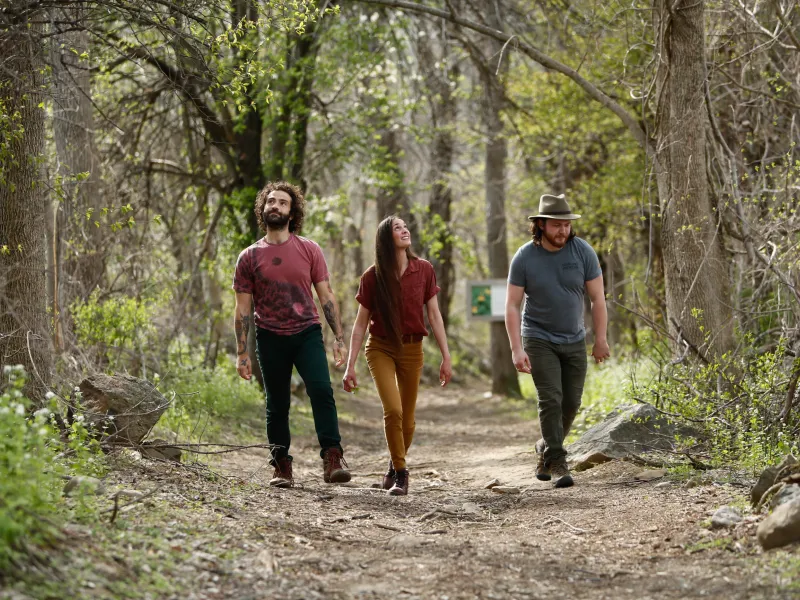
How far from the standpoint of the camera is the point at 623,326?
20.0 metres

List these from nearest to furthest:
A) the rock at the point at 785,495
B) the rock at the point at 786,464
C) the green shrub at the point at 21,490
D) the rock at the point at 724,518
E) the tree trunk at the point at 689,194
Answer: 1. the green shrub at the point at 21,490
2. the rock at the point at 785,495
3. the rock at the point at 724,518
4. the rock at the point at 786,464
5. the tree trunk at the point at 689,194

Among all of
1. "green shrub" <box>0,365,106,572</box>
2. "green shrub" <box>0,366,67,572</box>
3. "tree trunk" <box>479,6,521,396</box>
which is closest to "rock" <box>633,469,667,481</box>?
"green shrub" <box>0,365,106,572</box>

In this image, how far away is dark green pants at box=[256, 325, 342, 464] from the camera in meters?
7.15

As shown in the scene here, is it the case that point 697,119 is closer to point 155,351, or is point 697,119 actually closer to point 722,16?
point 722,16

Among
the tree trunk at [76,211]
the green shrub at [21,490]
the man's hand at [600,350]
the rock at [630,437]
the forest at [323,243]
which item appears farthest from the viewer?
the tree trunk at [76,211]

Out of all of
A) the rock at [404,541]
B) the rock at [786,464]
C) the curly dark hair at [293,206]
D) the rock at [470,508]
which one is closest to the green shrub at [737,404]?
the rock at [786,464]

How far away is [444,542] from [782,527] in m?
1.77

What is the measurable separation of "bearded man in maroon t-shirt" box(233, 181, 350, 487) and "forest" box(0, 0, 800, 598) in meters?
0.45

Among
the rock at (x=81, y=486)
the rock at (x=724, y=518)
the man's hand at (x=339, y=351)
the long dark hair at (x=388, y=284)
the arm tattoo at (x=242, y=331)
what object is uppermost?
the long dark hair at (x=388, y=284)

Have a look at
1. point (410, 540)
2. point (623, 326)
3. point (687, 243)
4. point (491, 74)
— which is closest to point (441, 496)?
point (410, 540)

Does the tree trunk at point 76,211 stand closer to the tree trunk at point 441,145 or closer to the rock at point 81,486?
the rock at point 81,486

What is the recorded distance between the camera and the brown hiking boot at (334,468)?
7.18 m

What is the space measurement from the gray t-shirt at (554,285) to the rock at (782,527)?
112 inches

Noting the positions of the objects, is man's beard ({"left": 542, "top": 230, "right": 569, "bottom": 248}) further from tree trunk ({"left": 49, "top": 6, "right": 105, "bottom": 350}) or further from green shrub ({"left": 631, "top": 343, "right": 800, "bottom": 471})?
tree trunk ({"left": 49, "top": 6, "right": 105, "bottom": 350})
